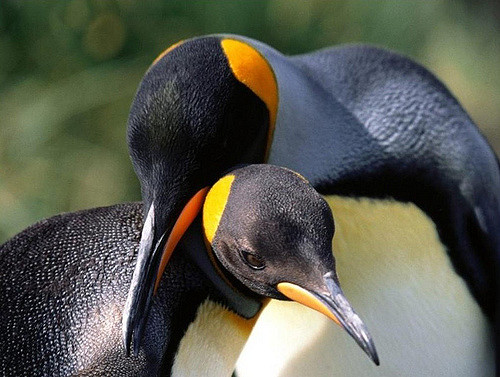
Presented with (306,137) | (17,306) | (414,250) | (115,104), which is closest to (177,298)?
(17,306)

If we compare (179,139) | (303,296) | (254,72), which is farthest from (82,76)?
(303,296)

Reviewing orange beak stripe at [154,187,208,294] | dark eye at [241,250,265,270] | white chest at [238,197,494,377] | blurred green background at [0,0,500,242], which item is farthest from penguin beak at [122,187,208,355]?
blurred green background at [0,0,500,242]

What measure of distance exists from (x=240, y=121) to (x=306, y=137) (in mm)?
250

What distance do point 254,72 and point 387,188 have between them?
40 centimetres

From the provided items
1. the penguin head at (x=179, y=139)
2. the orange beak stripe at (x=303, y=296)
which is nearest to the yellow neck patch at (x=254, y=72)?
the penguin head at (x=179, y=139)

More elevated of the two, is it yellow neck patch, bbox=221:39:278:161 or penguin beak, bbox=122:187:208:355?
yellow neck patch, bbox=221:39:278:161

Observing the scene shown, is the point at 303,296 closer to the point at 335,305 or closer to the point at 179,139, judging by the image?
the point at 335,305

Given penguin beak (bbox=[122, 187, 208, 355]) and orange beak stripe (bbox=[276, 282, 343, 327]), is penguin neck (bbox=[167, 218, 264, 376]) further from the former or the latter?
orange beak stripe (bbox=[276, 282, 343, 327])

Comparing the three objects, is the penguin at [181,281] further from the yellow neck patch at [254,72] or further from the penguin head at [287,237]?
the yellow neck patch at [254,72]

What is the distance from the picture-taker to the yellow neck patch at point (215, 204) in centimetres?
149

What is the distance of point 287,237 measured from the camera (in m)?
1.41

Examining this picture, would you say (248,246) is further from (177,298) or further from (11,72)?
(11,72)

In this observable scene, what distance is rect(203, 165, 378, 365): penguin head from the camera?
1404 millimetres

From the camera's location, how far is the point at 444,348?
1.94 metres
